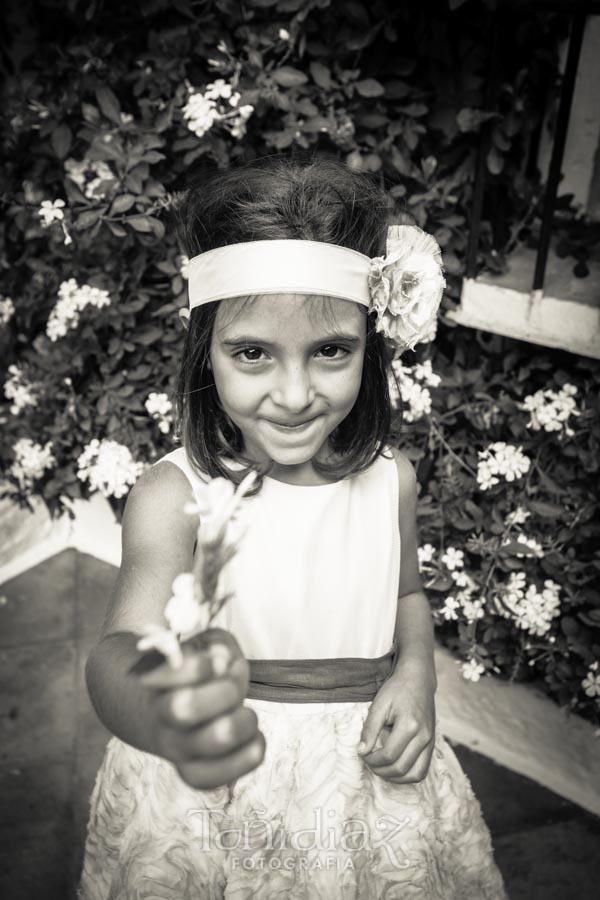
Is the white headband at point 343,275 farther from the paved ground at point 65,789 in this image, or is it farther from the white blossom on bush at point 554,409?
the paved ground at point 65,789

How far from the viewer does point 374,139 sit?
7.22 ft

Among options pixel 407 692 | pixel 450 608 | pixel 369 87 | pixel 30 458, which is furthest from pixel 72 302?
pixel 407 692

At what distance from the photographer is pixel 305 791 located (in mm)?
1398

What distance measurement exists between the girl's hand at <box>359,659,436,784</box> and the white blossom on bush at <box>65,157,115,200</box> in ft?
5.14

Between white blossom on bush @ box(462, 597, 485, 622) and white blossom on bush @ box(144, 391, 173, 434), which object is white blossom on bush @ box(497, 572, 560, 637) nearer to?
white blossom on bush @ box(462, 597, 485, 622)

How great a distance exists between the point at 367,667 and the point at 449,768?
0.29 m

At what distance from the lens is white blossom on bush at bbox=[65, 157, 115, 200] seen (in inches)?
89.4

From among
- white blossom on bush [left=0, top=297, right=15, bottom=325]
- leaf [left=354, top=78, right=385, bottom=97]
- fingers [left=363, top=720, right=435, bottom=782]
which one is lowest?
fingers [left=363, top=720, right=435, bottom=782]

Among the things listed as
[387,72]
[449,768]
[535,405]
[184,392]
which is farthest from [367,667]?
[387,72]

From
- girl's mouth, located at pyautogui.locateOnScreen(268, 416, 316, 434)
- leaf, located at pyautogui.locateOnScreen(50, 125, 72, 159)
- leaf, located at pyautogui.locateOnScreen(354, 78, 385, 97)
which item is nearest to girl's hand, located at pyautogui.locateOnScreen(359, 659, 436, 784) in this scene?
girl's mouth, located at pyautogui.locateOnScreen(268, 416, 316, 434)

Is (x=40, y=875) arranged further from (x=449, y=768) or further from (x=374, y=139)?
(x=374, y=139)

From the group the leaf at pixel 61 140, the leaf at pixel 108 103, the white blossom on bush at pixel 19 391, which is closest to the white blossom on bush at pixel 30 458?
the white blossom on bush at pixel 19 391

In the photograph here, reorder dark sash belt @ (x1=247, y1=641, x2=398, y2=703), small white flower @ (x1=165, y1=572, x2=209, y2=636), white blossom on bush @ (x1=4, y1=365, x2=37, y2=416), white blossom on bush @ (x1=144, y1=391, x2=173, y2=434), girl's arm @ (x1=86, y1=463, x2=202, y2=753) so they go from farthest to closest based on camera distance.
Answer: white blossom on bush @ (x1=4, y1=365, x2=37, y2=416)
white blossom on bush @ (x1=144, y1=391, x2=173, y2=434)
dark sash belt @ (x1=247, y1=641, x2=398, y2=703)
girl's arm @ (x1=86, y1=463, x2=202, y2=753)
small white flower @ (x1=165, y1=572, x2=209, y2=636)

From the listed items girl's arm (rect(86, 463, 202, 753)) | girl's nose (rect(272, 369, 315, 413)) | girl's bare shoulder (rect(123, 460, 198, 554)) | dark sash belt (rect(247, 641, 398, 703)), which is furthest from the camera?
dark sash belt (rect(247, 641, 398, 703))
